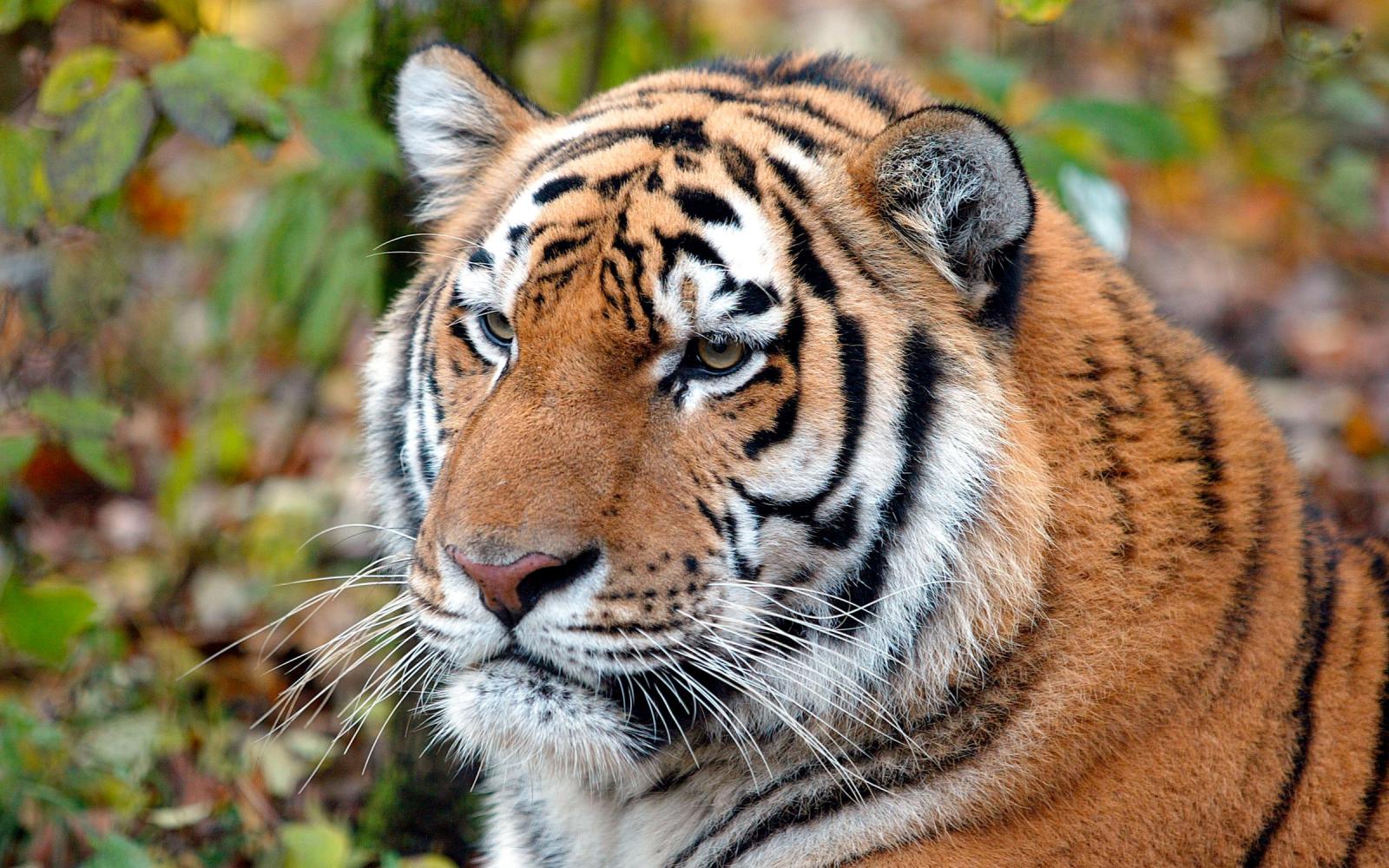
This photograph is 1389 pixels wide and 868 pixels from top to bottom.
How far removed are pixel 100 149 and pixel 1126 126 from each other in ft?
8.45

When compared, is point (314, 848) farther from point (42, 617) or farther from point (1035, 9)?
point (1035, 9)

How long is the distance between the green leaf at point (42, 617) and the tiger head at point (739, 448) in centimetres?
137

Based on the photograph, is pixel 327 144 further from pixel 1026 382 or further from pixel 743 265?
Answer: pixel 1026 382

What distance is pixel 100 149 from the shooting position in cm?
277

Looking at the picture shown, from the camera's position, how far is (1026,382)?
240cm

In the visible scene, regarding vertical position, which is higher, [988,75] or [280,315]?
[988,75]

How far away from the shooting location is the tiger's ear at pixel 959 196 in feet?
7.27

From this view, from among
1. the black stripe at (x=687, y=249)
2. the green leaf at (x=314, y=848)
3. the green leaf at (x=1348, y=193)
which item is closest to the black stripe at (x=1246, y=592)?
the black stripe at (x=687, y=249)

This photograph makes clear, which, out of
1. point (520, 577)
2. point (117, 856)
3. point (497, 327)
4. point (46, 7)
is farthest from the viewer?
point (46, 7)

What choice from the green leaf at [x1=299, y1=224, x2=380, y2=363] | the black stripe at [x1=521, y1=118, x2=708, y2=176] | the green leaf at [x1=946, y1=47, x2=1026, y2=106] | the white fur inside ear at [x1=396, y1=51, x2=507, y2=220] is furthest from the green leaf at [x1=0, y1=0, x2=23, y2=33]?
the green leaf at [x1=946, y1=47, x2=1026, y2=106]

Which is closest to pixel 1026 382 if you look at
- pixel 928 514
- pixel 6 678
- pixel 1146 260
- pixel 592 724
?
pixel 928 514

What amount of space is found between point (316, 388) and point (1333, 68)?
4.10 meters

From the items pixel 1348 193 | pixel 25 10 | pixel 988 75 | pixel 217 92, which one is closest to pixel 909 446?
pixel 217 92

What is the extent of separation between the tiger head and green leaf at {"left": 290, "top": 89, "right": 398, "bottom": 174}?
548mm
